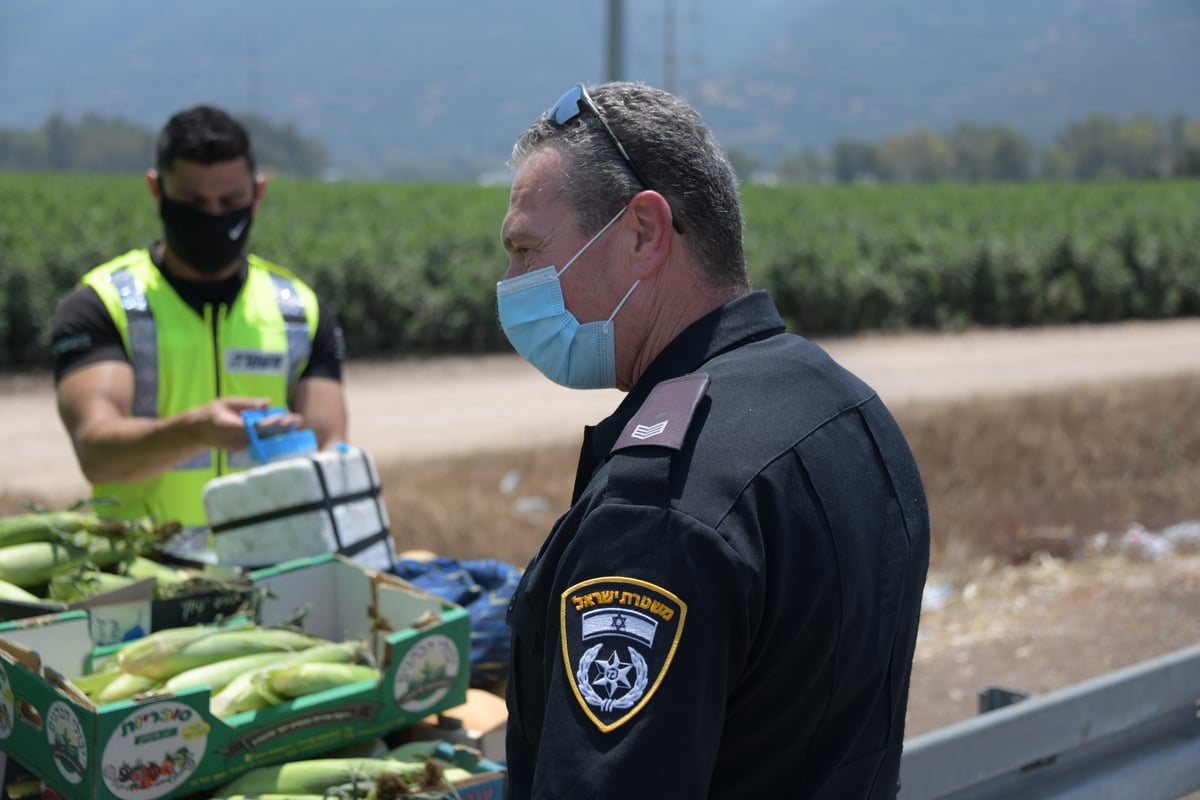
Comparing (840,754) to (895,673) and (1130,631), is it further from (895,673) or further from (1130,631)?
(1130,631)

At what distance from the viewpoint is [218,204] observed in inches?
159

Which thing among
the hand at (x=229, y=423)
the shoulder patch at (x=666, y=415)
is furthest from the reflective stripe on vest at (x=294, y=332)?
the shoulder patch at (x=666, y=415)

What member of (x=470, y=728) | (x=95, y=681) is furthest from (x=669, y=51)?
(x=95, y=681)

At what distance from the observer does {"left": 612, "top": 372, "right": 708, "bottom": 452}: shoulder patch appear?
155 centimetres

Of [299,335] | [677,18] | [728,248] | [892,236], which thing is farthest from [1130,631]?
[677,18]

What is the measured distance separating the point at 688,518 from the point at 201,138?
2962 millimetres

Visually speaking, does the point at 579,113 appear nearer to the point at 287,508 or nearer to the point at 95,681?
the point at 95,681

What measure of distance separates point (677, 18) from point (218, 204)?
161 ft

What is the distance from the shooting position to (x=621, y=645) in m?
1.49

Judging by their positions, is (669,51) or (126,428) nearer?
(126,428)

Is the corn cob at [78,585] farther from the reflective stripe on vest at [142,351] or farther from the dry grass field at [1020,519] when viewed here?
the dry grass field at [1020,519]

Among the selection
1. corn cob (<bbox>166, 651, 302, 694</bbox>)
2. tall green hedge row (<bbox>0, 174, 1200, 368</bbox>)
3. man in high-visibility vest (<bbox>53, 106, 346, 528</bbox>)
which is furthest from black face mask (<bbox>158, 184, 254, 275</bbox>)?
tall green hedge row (<bbox>0, 174, 1200, 368</bbox>)

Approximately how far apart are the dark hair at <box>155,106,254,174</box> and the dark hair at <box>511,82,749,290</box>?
2464 mm

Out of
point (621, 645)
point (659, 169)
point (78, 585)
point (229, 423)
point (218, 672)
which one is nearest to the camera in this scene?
point (621, 645)
